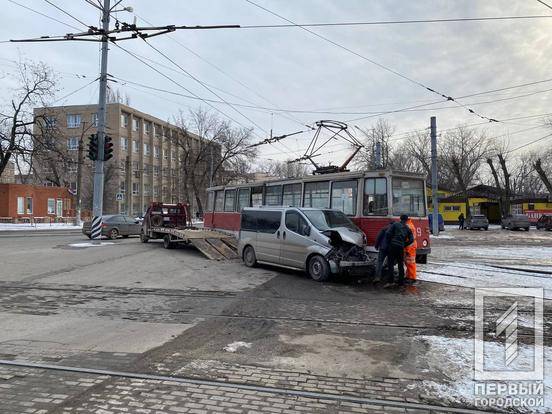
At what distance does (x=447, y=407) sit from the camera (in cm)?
427

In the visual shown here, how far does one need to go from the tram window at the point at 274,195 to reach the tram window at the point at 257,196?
0.47 m

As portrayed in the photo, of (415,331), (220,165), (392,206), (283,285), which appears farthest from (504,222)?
(415,331)

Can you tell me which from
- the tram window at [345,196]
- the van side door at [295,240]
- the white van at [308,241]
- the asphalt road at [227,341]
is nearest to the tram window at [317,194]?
the tram window at [345,196]

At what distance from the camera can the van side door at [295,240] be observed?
1241 cm

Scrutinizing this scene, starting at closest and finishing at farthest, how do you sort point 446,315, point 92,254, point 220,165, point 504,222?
point 446,315, point 92,254, point 504,222, point 220,165

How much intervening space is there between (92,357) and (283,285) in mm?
6255

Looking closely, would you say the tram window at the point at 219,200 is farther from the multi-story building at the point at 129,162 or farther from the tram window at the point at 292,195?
the multi-story building at the point at 129,162

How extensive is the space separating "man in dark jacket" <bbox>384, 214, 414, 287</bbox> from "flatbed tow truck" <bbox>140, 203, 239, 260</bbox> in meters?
7.16

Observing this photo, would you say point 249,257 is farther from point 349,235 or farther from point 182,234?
point 182,234

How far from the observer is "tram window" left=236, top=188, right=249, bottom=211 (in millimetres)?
19747

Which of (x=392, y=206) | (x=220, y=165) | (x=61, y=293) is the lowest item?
(x=61, y=293)

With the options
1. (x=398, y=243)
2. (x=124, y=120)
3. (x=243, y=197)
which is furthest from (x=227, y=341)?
(x=124, y=120)

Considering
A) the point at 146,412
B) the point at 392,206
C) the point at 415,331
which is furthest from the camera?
the point at 392,206

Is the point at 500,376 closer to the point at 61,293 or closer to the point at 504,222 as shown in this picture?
the point at 61,293
